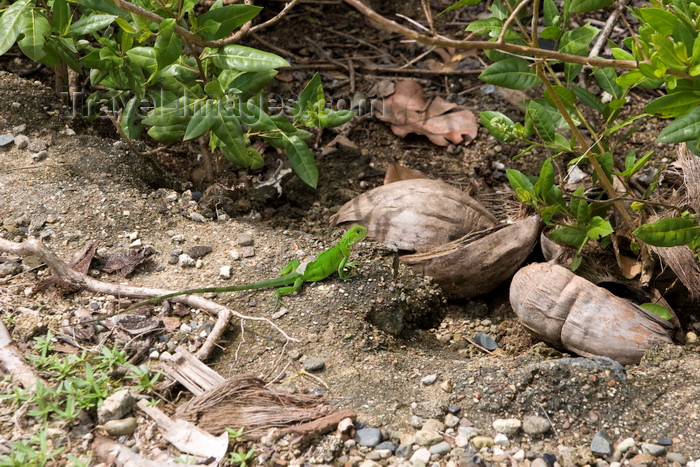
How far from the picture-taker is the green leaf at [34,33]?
2.87 meters

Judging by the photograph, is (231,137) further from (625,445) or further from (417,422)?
(625,445)

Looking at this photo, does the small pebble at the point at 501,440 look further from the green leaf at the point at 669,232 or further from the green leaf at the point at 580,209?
the green leaf at the point at 580,209

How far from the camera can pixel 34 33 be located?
9.43 feet

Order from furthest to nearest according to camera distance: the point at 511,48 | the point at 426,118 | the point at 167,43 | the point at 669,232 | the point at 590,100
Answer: the point at 426,118, the point at 590,100, the point at 167,43, the point at 669,232, the point at 511,48

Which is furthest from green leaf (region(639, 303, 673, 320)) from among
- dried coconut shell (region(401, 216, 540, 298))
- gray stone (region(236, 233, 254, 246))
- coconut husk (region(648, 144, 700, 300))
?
gray stone (region(236, 233, 254, 246))

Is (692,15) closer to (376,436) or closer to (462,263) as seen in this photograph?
(462,263)

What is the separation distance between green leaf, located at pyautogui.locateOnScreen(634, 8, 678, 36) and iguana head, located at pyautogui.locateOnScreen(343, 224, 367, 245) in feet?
4.79

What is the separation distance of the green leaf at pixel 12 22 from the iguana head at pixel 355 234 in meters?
1.63

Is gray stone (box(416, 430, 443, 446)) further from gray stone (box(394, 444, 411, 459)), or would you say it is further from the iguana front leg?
the iguana front leg

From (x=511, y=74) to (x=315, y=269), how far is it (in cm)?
116

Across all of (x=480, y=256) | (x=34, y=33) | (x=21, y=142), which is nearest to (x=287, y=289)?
(x=480, y=256)

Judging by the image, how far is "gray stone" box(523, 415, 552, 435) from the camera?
2.11m

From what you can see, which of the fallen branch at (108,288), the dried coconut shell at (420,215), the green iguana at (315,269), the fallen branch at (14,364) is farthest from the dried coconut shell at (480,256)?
the fallen branch at (14,364)

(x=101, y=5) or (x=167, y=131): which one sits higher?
(x=101, y=5)
